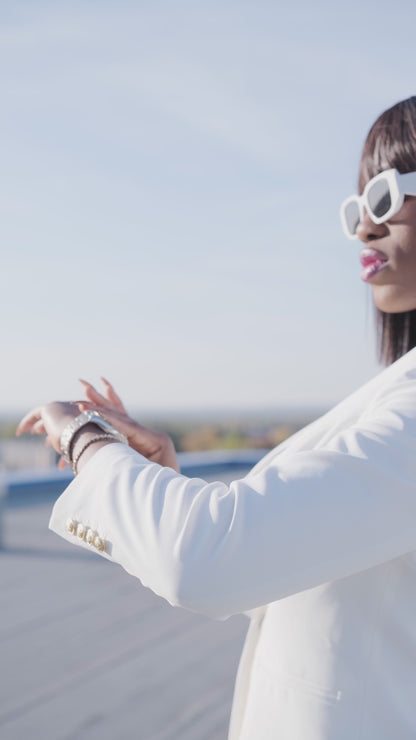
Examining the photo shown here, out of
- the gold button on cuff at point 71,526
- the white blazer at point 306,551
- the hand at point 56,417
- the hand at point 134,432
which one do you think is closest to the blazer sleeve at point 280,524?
the white blazer at point 306,551

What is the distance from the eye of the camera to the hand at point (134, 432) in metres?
1.04

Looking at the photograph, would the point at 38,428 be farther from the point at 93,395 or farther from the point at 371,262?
the point at 371,262

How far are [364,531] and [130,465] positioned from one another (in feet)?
0.81

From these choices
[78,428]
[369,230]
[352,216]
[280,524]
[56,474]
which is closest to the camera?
[280,524]

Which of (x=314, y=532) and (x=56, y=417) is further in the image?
(x=56, y=417)

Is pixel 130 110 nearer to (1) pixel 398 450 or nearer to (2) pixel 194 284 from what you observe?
(1) pixel 398 450

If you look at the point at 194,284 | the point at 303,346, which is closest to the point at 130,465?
the point at 303,346

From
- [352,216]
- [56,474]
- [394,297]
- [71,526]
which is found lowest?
[56,474]

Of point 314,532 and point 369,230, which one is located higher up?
point 369,230

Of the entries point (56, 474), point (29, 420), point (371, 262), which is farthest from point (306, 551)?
point (56, 474)

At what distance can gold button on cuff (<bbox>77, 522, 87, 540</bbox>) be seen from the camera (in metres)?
0.78

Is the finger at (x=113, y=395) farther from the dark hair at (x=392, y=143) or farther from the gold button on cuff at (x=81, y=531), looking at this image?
the dark hair at (x=392, y=143)

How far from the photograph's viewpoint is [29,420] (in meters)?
1.08

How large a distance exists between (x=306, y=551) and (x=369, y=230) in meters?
0.50
